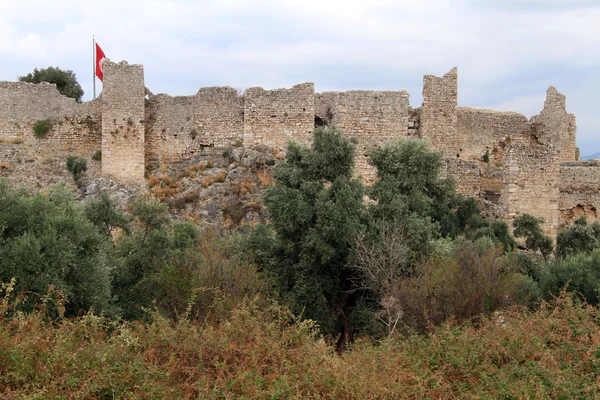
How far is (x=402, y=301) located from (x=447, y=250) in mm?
3989

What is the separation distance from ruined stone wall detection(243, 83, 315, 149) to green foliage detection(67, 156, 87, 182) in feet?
18.6

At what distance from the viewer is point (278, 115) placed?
24.9 metres

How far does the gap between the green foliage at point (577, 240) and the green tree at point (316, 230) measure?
7821 mm

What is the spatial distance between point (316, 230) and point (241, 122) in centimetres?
991

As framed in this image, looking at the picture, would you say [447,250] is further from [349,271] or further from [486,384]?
[486,384]

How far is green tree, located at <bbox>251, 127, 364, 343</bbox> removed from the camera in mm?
15984

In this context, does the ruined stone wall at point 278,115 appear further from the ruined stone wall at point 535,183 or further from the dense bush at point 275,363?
the dense bush at point 275,363

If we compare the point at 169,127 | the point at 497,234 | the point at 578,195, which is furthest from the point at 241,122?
the point at 578,195

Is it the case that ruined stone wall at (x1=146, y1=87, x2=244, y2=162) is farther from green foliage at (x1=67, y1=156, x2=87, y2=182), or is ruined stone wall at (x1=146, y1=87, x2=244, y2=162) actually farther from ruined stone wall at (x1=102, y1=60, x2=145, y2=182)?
green foliage at (x1=67, y1=156, x2=87, y2=182)

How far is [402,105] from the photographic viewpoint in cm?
2536

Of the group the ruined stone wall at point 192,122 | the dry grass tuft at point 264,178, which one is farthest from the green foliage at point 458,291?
the ruined stone wall at point 192,122

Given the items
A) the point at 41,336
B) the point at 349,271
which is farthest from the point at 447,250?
the point at 41,336

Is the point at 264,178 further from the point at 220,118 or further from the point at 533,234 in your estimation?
the point at 533,234

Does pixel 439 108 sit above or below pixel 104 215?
above
